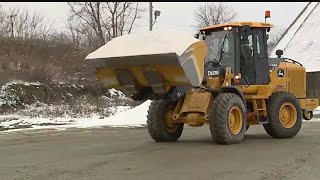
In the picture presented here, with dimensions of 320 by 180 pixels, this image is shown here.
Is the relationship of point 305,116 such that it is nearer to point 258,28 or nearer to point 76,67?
point 258,28

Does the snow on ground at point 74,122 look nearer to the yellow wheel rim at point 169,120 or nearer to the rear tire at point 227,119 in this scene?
the yellow wheel rim at point 169,120

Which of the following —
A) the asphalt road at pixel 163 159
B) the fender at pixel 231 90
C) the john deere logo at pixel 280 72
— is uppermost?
the john deere logo at pixel 280 72

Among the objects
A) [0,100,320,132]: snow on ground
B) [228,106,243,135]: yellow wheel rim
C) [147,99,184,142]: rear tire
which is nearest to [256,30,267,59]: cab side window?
[228,106,243,135]: yellow wheel rim

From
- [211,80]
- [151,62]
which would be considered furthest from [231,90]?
[151,62]

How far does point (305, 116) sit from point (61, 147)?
7009 mm

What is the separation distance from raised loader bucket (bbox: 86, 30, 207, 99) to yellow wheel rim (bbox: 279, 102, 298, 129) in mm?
3534

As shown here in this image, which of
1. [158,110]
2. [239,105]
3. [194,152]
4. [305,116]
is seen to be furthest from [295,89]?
[194,152]

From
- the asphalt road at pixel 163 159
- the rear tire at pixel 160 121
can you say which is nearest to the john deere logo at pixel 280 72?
Result: the asphalt road at pixel 163 159

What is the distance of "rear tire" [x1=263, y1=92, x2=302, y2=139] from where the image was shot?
13.3 meters

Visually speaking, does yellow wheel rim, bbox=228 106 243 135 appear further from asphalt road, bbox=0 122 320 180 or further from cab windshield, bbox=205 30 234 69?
cab windshield, bbox=205 30 234 69

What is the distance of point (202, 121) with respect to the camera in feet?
39.5

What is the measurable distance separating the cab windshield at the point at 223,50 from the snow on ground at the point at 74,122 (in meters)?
8.27

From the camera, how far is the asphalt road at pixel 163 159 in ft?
27.0

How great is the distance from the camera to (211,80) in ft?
41.4
